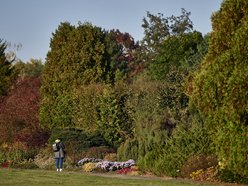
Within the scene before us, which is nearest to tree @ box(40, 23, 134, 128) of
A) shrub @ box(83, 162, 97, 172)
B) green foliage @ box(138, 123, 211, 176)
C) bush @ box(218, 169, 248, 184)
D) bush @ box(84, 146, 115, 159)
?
bush @ box(84, 146, 115, 159)

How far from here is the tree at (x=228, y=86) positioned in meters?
15.0

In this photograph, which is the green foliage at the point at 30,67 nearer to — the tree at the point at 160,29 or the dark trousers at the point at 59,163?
the tree at the point at 160,29

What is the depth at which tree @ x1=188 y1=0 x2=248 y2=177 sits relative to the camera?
1503 cm

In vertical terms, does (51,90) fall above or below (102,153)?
above

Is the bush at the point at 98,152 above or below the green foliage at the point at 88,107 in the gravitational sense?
below

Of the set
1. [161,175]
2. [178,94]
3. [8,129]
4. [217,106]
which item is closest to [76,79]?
[8,129]

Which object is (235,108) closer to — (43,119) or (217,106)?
(217,106)

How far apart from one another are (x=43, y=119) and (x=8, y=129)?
107 inches

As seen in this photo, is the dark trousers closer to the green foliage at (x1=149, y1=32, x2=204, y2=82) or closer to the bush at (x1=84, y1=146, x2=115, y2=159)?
the bush at (x1=84, y1=146, x2=115, y2=159)

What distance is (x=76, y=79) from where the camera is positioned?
125 feet

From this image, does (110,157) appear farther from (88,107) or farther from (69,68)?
(69,68)

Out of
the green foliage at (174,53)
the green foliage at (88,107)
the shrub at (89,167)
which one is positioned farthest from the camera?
the green foliage at (174,53)

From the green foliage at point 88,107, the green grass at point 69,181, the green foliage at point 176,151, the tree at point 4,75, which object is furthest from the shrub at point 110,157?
the tree at point 4,75

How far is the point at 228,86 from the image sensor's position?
595 inches
